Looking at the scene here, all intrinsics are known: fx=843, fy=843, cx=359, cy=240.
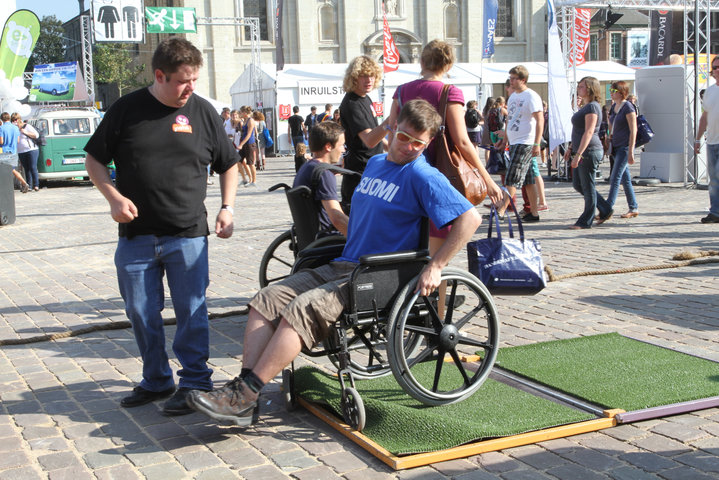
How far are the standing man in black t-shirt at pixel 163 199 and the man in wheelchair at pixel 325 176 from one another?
92 centimetres

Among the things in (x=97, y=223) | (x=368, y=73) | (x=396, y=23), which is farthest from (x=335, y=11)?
(x=368, y=73)

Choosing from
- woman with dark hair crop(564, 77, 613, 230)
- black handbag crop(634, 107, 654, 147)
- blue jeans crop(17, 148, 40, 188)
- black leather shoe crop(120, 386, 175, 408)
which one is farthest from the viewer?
blue jeans crop(17, 148, 40, 188)

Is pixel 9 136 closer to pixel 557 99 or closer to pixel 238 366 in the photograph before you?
pixel 557 99

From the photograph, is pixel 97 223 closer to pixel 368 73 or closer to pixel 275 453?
pixel 368 73

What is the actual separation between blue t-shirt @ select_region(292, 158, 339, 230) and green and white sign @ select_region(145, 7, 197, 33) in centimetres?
3191

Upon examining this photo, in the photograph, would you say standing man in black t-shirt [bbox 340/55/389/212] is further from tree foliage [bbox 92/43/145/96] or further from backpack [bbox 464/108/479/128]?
tree foliage [bbox 92/43/145/96]

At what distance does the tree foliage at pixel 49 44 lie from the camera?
88.3 m

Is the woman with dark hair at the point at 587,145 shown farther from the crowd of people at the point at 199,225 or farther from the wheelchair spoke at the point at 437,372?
the wheelchair spoke at the point at 437,372

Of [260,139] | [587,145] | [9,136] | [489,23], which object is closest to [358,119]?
[587,145]

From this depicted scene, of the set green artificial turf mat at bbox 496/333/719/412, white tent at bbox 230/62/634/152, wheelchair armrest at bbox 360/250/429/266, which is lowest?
green artificial turf mat at bbox 496/333/719/412

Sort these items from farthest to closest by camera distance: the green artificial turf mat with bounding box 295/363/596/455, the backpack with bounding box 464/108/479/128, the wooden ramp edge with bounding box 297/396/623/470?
the backpack with bounding box 464/108/479/128 → the green artificial turf mat with bounding box 295/363/596/455 → the wooden ramp edge with bounding box 297/396/623/470

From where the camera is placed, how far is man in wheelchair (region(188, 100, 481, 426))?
3.79 meters

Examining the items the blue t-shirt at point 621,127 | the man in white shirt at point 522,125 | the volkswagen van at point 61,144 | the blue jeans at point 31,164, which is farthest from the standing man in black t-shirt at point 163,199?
the volkswagen van at point 61,144

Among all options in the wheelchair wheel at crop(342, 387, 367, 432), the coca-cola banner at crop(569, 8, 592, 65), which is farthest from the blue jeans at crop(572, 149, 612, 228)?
the coca-cola banner at crop(569, 8, 592, 65)
